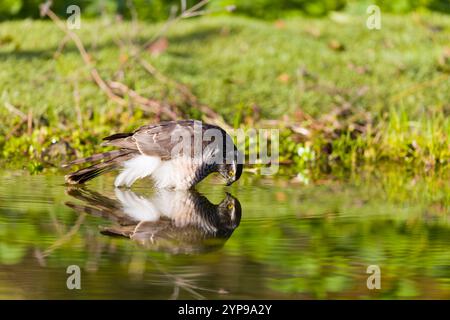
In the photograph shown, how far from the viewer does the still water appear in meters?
3.87

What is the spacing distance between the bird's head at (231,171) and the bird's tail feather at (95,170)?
68cm

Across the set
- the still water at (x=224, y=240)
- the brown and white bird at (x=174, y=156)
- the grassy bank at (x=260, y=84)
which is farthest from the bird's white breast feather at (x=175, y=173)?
the grassy bank at (x=260, y=84)

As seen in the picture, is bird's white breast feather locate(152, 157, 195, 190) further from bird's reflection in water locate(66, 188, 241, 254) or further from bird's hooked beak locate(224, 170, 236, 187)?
bird's hooked beak locate(224, 170, 236, 187)

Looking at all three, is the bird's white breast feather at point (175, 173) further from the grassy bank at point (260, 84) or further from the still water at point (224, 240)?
the grassy bank at point (260, 84)

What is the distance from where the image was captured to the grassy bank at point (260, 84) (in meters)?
8.59

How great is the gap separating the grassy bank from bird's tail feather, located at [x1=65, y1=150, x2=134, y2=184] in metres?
0.73

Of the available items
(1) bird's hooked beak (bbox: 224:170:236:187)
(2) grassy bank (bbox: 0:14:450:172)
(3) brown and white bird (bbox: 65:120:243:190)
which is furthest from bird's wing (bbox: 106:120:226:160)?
(2) grassy bank (bbox: 0:14:450:172)

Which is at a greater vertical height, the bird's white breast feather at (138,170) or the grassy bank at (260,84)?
the grassy bank at (260,84)

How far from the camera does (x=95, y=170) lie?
6.72 m

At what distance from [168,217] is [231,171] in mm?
1194

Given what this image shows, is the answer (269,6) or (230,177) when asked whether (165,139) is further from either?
(269,6)

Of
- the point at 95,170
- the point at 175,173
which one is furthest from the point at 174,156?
the point at 95,170

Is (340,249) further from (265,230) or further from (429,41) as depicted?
(429,41)
